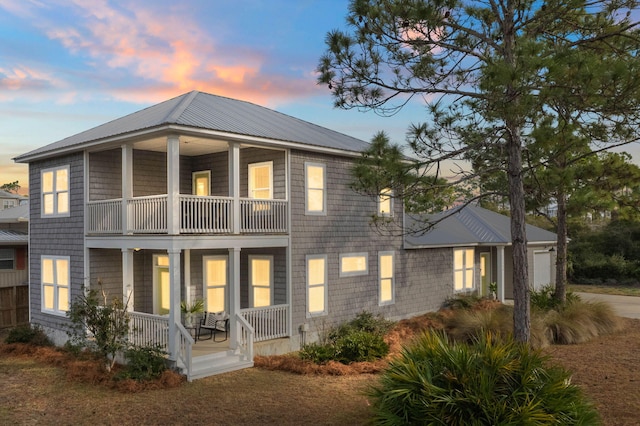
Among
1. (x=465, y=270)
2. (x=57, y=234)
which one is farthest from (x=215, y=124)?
(x=465, y=270)

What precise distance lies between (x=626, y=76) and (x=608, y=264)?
92.9 ft

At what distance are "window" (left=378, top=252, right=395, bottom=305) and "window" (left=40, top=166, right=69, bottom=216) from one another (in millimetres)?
9464

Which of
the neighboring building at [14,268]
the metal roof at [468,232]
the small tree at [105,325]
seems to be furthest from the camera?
the metal roof at [468,232]

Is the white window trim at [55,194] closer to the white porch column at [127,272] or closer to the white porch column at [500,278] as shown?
the white porch column at [127,272]

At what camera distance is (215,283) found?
16281mm

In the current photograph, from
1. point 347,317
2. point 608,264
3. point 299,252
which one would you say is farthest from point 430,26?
point 608,264

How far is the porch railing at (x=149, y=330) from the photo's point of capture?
12.6m

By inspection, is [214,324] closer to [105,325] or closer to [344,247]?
[105,325]

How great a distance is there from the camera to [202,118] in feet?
44.3

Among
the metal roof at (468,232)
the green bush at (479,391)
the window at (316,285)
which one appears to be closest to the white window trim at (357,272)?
the window at (316,285)

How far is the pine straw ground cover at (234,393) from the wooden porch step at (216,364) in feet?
0.82

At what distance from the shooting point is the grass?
2888cm

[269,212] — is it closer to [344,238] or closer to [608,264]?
[344,238]

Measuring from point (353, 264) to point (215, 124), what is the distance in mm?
6049
